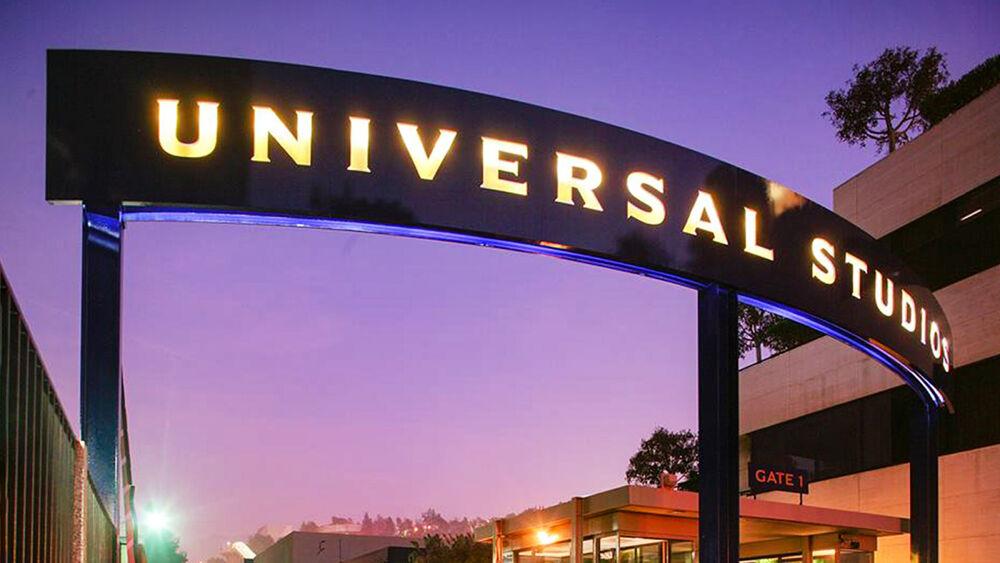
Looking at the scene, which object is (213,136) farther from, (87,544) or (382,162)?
(87,544)

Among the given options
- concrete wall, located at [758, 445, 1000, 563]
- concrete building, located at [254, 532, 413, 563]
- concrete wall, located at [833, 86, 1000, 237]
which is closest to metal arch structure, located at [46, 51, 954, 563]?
concrete wall, located at [758, 445, 1000, 563]

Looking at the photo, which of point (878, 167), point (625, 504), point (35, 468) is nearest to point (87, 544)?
point (35, 468)

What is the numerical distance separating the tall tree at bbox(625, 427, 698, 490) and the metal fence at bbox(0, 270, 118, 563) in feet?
192

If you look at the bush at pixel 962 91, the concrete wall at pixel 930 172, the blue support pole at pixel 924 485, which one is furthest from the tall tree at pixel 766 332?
the blue support pole at pixel 924 485

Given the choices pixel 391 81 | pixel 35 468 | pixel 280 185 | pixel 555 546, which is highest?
pixel 391 81

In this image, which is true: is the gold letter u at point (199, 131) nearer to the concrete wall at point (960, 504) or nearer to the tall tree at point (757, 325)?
the concrete wall at point (960, 504)

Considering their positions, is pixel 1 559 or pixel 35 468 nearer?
pixel 1 559

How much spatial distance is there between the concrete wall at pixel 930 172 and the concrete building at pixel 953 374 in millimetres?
31

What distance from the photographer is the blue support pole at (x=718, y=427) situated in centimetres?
928

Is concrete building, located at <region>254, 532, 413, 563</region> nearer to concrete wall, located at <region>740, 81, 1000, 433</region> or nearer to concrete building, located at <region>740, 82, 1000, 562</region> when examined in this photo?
concrete wall, located at <region>740, 81, 1000, 433</region>

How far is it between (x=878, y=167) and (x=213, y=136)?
23.3m

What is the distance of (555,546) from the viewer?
20281 mm

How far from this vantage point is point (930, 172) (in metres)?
25.2

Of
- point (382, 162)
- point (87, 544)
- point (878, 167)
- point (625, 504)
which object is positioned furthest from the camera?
point (878, 167)
